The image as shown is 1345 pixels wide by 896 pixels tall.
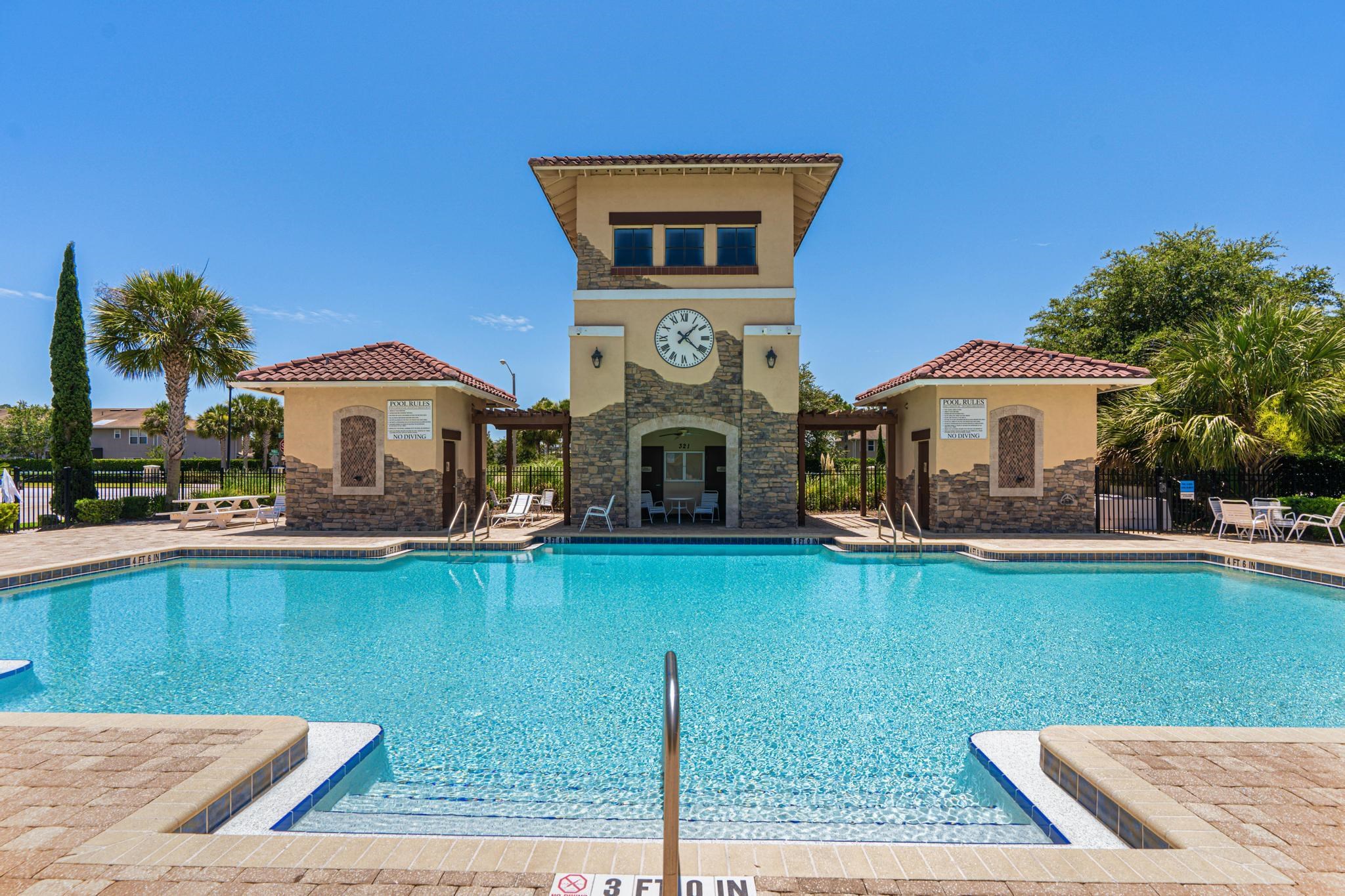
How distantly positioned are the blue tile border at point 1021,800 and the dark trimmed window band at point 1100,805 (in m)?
0.23

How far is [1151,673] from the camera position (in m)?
5.93

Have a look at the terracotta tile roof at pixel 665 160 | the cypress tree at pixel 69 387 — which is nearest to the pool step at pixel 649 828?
the terracotta tile roof at pixel 665 160

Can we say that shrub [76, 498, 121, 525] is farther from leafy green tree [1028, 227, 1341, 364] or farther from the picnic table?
leafy green tree [1028, 227, 1341, 364]

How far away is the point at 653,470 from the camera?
19656 millimetres

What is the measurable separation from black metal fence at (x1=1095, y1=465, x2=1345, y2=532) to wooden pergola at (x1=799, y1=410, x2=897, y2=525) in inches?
186

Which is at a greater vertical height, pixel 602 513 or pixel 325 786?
pixel 602 513

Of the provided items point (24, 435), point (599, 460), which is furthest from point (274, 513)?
point (24, 435)

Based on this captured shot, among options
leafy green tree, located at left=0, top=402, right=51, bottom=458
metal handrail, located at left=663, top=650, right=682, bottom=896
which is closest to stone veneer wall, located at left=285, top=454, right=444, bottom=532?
metal handrail, located at left=663, top=650, right=682, bottom=896

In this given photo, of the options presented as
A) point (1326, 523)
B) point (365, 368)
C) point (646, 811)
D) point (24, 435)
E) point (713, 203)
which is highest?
point (713, 203)

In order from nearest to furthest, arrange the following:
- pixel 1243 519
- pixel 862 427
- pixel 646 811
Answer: pixel 646 811
pixel 1243 519
pixel 862 427

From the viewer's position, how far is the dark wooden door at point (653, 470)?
19.5 meters

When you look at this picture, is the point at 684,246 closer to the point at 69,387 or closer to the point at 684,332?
the point at 684,332

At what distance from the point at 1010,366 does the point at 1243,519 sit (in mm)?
5706

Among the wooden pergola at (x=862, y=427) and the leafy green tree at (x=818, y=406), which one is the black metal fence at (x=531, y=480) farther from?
the leafy green tree at (x=818, y=406)
